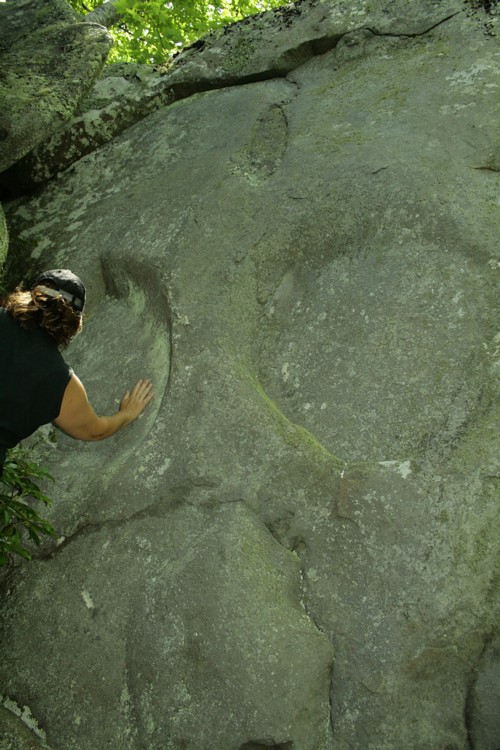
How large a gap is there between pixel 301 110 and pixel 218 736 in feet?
9.31

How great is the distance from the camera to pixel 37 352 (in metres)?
2.40

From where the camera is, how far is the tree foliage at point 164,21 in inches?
263

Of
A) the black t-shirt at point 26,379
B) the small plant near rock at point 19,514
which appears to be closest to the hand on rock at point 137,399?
the small plant near rock at point 19,514

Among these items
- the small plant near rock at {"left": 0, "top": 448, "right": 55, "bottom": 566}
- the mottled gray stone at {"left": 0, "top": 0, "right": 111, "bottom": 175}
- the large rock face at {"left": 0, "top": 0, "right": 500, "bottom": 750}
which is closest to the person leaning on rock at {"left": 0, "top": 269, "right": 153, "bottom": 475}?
the small plant near rock at {"left": 0, "top": 448, "right": 55, "bottom": 566}

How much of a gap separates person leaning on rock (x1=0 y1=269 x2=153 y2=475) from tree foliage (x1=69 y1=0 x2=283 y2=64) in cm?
409

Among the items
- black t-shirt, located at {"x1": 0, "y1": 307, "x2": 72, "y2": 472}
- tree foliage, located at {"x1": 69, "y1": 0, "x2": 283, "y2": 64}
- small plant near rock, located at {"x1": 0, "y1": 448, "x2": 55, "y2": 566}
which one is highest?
black t-shirt, located at {"x1": 0, "y1": 307, "x2": 72, "y2": 472}

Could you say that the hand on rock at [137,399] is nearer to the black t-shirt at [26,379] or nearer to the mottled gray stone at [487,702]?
the black t-shirt at [26,379]

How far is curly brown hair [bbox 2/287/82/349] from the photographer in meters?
2.37

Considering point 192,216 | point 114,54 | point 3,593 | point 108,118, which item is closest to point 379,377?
point 192,216

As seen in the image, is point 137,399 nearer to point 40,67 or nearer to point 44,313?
point 44,313

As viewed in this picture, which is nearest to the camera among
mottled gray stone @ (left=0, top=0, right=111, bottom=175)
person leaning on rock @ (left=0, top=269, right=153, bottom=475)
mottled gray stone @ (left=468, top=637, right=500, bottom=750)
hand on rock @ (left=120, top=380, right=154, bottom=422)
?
mottled gray stone @ (left=468, top=637, right=500, bottom=750)

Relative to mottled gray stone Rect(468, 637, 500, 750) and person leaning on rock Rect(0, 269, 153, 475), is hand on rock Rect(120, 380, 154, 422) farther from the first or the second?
mottled gray stone Rect(468, 637, 500, 750)

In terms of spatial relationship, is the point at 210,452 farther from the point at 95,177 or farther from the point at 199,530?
the point at 95,177

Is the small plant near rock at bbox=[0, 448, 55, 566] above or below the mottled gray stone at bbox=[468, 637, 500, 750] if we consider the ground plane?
above
